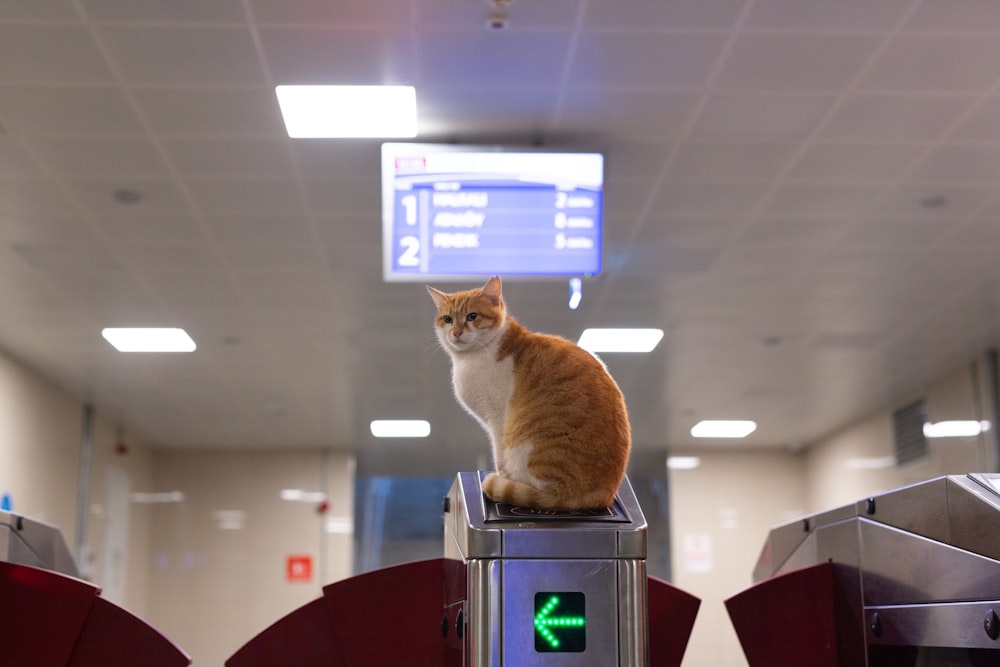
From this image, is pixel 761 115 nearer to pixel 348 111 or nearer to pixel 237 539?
pixel 348 111

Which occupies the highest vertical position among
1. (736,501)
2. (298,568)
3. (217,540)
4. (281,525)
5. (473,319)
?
(736,501)

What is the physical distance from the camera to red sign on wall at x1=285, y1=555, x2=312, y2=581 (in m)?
13.5

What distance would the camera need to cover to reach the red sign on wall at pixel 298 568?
13.5 meters

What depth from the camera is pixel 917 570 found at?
2416 mm

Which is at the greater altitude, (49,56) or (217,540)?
(49,56)

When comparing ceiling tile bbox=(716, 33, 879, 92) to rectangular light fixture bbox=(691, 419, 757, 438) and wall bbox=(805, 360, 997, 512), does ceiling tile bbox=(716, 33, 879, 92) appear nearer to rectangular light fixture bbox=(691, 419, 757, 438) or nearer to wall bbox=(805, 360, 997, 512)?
wall bbox=(805, 360, 997, 512)

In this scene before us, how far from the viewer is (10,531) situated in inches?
114

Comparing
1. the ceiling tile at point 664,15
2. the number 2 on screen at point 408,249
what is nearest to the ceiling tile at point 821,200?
the ceiling tile at point 664,15

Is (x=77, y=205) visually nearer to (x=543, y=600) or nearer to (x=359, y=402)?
(x=543, y=600)

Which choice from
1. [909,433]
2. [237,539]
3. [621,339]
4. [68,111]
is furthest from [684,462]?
[68,111]

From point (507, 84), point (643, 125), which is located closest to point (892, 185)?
→ point (643, 125)

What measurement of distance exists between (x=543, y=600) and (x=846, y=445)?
11.4 m

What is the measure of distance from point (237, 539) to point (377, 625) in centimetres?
1152

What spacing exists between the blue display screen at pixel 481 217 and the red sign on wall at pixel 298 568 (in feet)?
30.1
